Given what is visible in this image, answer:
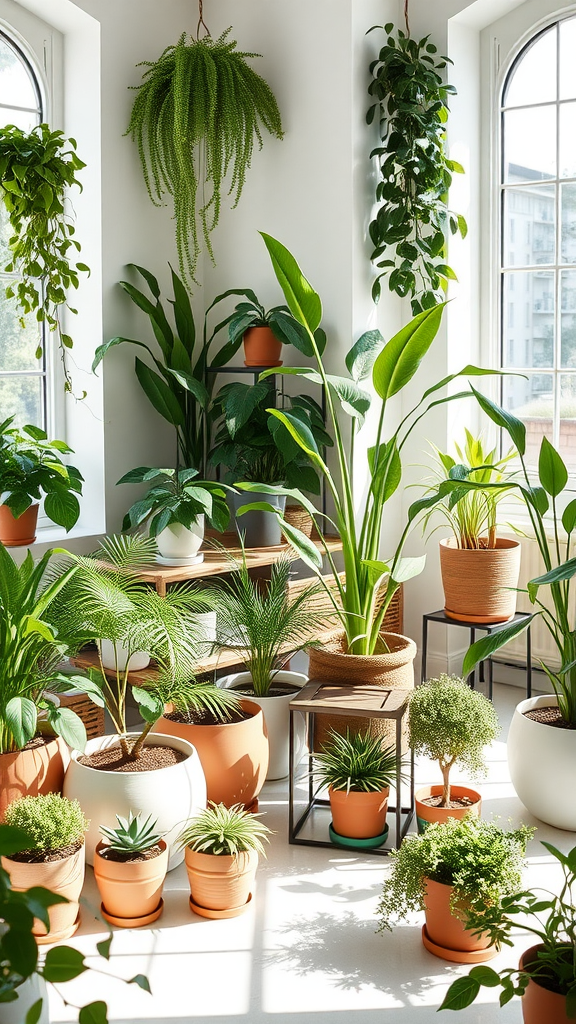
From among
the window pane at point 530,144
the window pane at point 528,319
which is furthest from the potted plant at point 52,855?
the window pane at point 530,144

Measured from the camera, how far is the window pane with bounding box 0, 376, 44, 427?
12.2ft

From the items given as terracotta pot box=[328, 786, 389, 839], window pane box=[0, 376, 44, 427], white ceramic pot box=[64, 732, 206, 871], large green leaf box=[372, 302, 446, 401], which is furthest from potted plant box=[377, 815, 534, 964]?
window pane box=[0, 376, 44, 427]

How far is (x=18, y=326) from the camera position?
372 cm

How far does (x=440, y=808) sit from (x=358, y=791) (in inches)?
8.8

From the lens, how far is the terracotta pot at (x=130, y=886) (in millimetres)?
2330

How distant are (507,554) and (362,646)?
2.07 ft

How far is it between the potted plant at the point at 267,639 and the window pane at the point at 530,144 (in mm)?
1907

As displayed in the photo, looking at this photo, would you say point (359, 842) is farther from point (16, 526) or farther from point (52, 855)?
point (16, 526)

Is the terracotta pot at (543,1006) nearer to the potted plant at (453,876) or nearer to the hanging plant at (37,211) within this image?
the potted plant at (453,876)

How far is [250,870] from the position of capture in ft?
7.98

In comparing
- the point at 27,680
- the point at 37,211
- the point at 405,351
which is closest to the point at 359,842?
the point at 27,680

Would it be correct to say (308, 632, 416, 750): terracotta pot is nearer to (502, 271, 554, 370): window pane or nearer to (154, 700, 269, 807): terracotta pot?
(154, 700, 269, 807): terracotta pot

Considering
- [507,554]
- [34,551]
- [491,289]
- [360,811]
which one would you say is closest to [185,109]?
[491,289]

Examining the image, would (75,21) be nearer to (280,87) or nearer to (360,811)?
(280,87)
